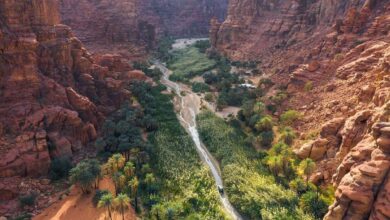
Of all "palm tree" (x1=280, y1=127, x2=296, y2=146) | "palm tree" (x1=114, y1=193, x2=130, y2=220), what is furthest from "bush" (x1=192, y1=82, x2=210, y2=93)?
"palm tree" (x1=114, y1=193, x2=130, y2=220)

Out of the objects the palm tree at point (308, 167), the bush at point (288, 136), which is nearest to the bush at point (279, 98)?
the bush at point (288, 136)

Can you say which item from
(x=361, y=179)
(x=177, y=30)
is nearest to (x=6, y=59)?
(x=361, y=179)

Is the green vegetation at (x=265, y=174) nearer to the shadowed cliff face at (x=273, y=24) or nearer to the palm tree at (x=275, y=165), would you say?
the palm tree at (x=275, y=165)

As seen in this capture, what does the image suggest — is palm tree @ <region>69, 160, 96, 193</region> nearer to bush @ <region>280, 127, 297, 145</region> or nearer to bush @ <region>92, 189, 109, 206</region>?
bush @ <region>92, 189, 109, 206</region>

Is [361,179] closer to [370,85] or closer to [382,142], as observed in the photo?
[382,142]

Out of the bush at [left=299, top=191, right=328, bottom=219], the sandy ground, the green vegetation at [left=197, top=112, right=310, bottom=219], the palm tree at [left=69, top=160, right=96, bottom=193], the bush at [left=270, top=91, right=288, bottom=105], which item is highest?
the bush at [left=270, top=91, right=288, bottom=105]

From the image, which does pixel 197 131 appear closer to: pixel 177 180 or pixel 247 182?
pixel 177 180
